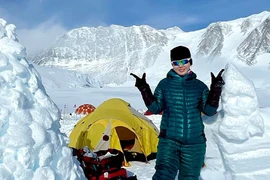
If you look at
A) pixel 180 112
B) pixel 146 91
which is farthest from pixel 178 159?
pixel 146 91

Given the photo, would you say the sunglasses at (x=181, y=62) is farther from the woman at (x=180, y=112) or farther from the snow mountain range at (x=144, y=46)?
the snow mountain range at (x=144, y=46)

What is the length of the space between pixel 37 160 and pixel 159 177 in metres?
1.01

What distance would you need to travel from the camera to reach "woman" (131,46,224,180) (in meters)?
3.11

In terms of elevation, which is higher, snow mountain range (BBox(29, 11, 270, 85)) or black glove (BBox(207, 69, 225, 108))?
snow mountain range (BBox(29, 11, 270, 85))

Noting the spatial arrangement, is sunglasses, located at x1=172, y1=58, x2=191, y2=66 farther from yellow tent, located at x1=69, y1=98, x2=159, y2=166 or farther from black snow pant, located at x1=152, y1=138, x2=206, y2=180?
yellow tent, located at x1=69, y1=98, x2=159, y2=166

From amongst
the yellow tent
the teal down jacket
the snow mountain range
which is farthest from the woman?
the snow mountain range

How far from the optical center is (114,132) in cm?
Result: 688

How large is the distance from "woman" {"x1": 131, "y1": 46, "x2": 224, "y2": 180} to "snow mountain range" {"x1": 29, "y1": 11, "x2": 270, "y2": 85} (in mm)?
89594

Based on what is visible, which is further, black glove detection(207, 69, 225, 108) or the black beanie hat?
the black beanie hat

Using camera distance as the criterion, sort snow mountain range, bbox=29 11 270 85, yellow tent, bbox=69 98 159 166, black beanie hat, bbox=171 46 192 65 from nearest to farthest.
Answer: black beanie hat, bbox=171 46 192 65 < yellow tent, bbox=69 98 159 166 < snow mountain range, bbox=29 11 270 85

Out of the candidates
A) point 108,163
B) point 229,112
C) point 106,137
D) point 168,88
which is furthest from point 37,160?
point 106,137

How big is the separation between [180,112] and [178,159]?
394 mm

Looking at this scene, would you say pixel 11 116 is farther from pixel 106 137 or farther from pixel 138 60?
pixel 138 60

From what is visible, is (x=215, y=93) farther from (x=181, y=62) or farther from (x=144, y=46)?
(x=144, y=46)
